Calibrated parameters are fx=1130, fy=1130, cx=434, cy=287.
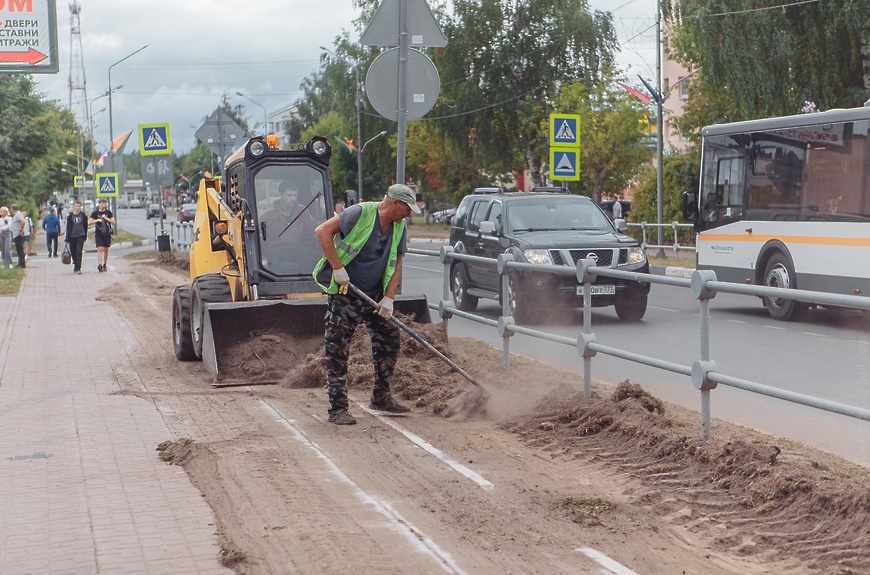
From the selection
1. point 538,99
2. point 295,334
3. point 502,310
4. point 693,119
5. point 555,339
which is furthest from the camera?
point 538,99

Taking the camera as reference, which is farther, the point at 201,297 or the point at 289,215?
the point at 201,297

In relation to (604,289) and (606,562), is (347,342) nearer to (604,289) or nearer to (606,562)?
(604,289)

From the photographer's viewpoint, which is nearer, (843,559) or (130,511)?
(843,559)

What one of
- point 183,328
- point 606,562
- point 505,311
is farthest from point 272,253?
point 606,562

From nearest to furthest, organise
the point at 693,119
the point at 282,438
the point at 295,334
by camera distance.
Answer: the point at 282,438, the point at 295,334, the point at 693,119

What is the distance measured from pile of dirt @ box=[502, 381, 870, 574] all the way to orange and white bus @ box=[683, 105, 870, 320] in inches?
320

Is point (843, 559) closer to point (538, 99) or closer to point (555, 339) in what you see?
point (555, 339)

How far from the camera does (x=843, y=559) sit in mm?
4898

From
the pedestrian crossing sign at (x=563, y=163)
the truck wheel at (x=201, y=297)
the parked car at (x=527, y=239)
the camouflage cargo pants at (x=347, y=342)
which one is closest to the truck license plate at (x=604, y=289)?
the parked car at (x=527, y=239)

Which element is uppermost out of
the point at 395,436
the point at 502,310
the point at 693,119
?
the point at 693,119

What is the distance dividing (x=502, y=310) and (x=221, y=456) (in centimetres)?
340

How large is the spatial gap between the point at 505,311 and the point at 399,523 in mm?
4377

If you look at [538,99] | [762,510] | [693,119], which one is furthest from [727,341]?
[538,99]

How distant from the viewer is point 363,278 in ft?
28.3
